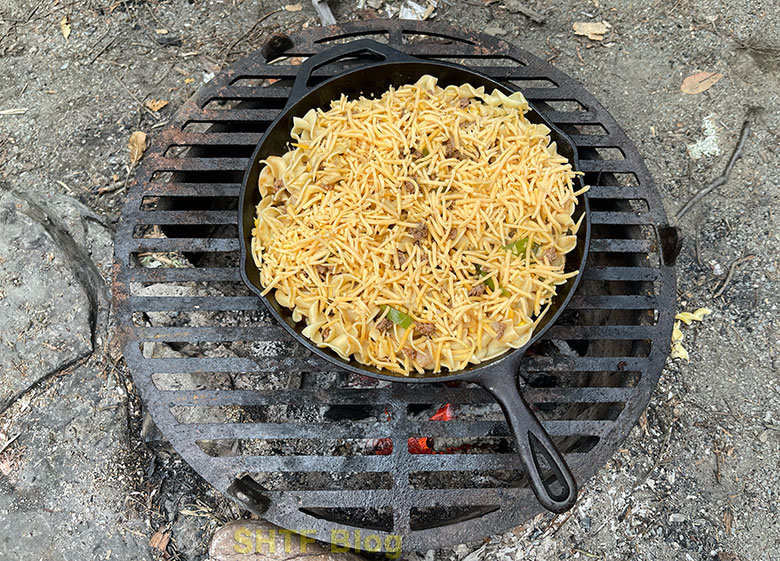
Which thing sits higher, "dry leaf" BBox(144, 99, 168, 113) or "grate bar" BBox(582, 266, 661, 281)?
"dry leaf" BBox(144, 99, 168, 113)

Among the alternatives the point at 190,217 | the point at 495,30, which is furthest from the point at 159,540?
the point at 495,30

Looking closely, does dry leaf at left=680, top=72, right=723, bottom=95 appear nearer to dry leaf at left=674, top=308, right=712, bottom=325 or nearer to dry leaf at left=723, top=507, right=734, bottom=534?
dry leaf at left=674, top=308, right=712, bottom=325

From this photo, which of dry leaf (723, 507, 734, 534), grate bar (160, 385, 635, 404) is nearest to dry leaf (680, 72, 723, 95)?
grate bar (160, 385, 635, 404)

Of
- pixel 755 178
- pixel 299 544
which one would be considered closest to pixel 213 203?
pixel 299 544

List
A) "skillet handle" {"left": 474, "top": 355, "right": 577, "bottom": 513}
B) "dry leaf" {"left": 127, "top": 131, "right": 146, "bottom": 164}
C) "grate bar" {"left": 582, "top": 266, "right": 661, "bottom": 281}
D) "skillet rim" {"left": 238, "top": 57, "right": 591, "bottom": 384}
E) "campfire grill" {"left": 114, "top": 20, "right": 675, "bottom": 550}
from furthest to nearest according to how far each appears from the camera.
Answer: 1. "dry leaf" {"left": 127, "top": 131, "right": 146, "bottom": 164}
2. "grate bar" {"left": 582, "top": 266, "right": 661, "bottom": 281}
3. "campfire grill" {"left": 114, "top": 20, "right": 675, "bottom": 550}
4. "skillet rim" {"left": 238, "top": 57, "right": 591, "bottom": 384}
5. "skillet handle" {"left": 474, "top": 355, "right": 577, "bottom": 513}

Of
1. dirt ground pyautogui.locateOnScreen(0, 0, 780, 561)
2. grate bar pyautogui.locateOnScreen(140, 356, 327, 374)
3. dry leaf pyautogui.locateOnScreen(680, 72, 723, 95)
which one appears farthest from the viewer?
dry leaf pyautogui.locateOnScreen(680, 72, 723, 95)

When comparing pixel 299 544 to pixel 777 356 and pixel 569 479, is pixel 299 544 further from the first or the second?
pixel 777 356

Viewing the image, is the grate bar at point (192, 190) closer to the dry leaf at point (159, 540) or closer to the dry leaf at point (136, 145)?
the dry leaf at point (136, 145)
